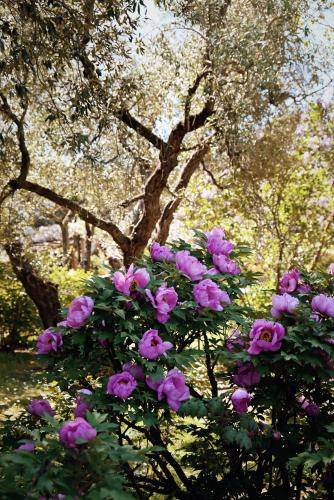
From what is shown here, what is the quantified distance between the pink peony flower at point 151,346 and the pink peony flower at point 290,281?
37.2 inches

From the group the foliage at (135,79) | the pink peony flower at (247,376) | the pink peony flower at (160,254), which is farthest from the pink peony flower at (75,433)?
the foliage at (135,79)

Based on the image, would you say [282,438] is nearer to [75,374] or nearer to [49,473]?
[75,374]

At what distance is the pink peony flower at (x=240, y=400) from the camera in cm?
251

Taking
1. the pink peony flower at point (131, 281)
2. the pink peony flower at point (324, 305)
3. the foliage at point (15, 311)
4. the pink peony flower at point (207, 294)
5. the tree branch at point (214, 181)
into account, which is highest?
the tree branch at point (214, 181)

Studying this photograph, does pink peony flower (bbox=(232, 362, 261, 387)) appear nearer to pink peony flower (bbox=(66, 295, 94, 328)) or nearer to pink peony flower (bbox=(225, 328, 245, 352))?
pink peony flower (bbox=(225, 328, 245, 352))

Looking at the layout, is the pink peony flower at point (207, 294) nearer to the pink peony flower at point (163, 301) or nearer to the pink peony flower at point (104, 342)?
the pink peony flower at point (163, 301)

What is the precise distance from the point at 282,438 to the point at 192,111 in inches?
297

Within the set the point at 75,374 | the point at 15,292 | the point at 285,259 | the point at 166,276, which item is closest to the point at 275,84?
the point at 285,259

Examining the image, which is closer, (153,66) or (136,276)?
(136,276)

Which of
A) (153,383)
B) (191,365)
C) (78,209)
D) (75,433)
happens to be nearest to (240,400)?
(191,365)

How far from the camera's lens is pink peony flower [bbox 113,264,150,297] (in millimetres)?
2527

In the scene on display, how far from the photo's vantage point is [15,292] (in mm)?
12180

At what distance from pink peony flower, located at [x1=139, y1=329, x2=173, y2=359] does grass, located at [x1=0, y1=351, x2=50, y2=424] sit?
175 inches

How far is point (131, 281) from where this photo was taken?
2541mm
